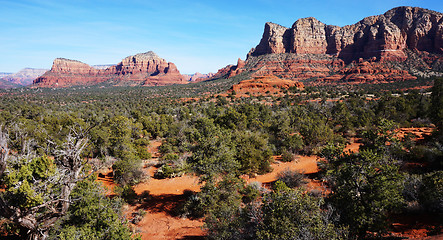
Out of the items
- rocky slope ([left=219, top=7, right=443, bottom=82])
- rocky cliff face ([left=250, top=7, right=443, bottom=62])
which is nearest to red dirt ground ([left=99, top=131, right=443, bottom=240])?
rocky slope ([left=219, top=7, right=443, bottom=82])

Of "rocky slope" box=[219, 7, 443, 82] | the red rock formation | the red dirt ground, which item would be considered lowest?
the red dirt ground

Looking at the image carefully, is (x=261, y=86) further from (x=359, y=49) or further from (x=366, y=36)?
(x=366, y=36)

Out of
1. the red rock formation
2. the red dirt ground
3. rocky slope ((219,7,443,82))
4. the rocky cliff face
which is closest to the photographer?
the red dirt ground

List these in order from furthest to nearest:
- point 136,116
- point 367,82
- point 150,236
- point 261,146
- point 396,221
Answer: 1. point 367,82
2. point 136,116
3. point 261,146
4. point 150,236
5. point 396,221

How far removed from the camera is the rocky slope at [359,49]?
106875 mm

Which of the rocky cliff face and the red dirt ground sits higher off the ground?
the rocky cliff face

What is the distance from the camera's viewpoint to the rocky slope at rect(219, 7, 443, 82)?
10688cm

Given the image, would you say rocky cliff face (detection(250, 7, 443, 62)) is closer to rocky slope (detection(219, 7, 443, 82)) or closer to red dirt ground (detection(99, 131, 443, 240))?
rocky slope (detection(219, 7, 443, 82))

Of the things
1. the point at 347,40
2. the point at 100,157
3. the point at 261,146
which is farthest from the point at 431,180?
the point at 347,40

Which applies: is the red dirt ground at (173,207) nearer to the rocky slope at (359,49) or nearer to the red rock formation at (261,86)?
the red rock formation at (261,86)

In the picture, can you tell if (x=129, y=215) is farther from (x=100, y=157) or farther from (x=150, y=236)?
(x=100, y=157)

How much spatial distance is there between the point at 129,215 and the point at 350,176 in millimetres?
14253

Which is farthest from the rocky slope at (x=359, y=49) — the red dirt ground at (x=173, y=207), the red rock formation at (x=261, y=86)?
the red dirt ground at (x=173, y=207)

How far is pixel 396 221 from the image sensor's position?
10.1m
